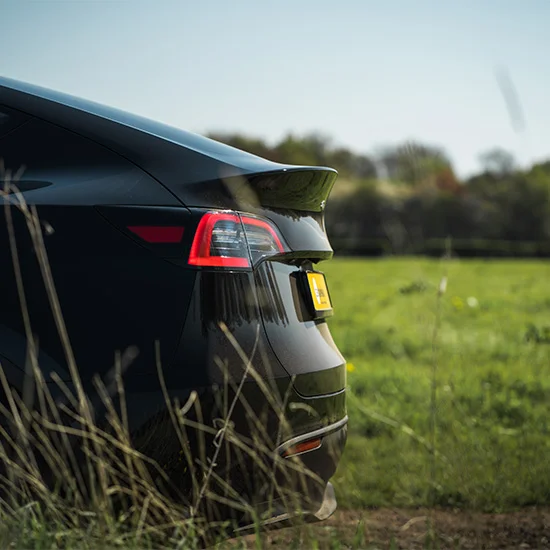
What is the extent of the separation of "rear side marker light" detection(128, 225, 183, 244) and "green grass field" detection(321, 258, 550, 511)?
108cm

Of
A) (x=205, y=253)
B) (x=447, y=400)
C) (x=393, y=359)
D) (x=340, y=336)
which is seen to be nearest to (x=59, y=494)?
(x=205, y=253)

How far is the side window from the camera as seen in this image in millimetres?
2832

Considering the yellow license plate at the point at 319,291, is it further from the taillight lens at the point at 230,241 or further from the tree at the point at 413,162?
the tree at the point at 413,162

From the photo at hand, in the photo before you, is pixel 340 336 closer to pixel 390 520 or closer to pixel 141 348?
pixel 390 520

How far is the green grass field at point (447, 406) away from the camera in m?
4.33

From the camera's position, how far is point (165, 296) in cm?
257

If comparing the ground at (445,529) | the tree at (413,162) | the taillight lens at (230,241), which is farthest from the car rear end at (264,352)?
the ground at (445,529)

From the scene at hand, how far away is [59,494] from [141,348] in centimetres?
53

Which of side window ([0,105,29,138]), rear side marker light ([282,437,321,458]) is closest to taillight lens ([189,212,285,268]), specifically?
rear side marker light ([282,437,321,458])

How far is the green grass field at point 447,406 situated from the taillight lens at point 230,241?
0.78m

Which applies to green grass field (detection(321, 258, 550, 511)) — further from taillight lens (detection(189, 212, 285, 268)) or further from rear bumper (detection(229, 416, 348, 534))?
taillight lens (detection(189, 212, 285, 268))

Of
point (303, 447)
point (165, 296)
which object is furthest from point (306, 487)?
point (165, 296)

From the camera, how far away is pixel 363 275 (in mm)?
20344

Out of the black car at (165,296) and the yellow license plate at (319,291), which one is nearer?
the black car at (165,296)
